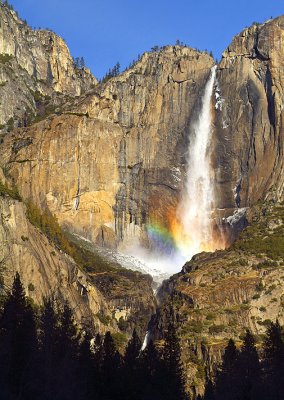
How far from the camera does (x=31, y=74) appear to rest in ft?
540

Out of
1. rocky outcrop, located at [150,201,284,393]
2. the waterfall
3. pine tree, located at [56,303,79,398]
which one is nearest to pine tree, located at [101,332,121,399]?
pine tree, located at [56,303,79,398]

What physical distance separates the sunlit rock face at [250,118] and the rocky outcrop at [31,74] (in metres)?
32.8

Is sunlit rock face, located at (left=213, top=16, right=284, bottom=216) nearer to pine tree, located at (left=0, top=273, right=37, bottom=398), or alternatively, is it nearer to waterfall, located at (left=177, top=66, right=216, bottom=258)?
waterfall, located at (left=177, top=66, right=216, bottom=258)

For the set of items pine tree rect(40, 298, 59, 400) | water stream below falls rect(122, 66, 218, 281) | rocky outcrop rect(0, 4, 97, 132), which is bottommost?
pine tree rect(40, 298, 59, 400)

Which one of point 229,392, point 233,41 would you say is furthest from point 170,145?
point 229,392

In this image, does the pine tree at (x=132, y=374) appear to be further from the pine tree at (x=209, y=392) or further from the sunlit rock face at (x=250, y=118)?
the sunlit rock face at (x=250, y=118)

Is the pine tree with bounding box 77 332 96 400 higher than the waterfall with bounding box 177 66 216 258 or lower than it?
lower

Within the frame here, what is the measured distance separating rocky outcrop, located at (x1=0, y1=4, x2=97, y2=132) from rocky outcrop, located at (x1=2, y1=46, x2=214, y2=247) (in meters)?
11.9

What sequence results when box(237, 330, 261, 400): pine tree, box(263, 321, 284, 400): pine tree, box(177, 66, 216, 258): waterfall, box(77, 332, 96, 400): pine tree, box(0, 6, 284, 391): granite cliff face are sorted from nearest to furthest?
box(77, 332, 96, 400): pine tree
box(237, 330, 261, 400): pine tree
box(263, 321, 284, 400): pine tree
box(0, 6, 284, 391): granite cliff face
box(177, 66, 216, 258): waterfall

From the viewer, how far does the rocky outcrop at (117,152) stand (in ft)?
436

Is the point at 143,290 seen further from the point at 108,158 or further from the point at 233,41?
the point at 233,41

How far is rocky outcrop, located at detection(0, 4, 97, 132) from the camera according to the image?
489 ft

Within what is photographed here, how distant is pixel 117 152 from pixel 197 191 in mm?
14581

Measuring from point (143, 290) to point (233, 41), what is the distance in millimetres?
47680
